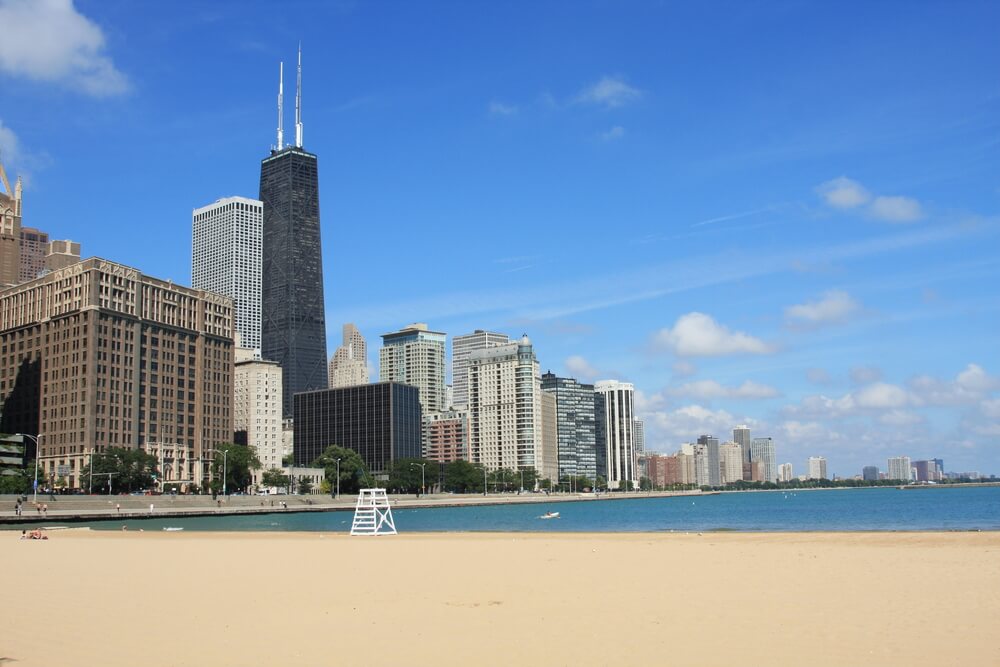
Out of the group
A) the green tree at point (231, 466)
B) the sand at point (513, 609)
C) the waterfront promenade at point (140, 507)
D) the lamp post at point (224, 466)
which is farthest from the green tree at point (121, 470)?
the sand at point (513, 609)

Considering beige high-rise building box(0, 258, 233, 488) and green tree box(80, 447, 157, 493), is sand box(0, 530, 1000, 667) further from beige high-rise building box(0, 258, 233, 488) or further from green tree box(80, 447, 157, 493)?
beige high-rise building box(0, 258, 233, 488)

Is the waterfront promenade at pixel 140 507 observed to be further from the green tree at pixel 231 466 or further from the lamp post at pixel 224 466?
the green tree at pixel 231 466

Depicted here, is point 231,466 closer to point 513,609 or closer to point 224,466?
point 224,466

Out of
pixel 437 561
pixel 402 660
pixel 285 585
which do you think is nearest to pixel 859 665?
pixel 402 660

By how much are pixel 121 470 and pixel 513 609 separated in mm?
158810

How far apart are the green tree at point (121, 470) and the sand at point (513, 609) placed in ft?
440

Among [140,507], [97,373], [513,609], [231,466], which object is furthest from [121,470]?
[513,609]

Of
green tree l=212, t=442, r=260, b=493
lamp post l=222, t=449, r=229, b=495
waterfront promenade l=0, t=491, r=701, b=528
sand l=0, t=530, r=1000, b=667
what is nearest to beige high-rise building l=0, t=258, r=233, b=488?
green tree l=212, t=442, r=260, b=493

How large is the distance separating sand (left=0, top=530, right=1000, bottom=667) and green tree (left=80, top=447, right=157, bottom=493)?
440ft

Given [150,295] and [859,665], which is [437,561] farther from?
[150,295]

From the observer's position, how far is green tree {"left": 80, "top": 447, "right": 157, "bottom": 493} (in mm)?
163750

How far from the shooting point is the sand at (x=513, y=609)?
55.3ft

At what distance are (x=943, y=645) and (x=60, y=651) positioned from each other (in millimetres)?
17062

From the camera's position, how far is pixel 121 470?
537 ft
